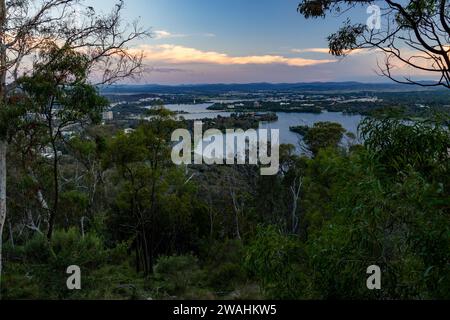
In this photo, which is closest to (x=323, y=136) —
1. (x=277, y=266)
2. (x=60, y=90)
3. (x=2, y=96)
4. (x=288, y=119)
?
(x=288, y=119)


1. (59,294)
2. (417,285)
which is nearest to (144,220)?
(59,294)

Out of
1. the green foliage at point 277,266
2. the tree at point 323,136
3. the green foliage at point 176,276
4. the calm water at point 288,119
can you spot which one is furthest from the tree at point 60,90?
the tree at point 323,136

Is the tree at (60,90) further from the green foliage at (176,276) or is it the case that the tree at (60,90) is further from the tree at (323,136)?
the tree at (323,136)

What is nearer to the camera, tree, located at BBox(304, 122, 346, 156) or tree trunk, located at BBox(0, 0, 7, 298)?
tree trunk, located at BBox(0, 0, 7, 298)

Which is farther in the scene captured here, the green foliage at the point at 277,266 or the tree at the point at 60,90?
the tree at the point at 60,90

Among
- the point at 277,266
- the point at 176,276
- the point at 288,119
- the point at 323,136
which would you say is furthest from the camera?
the point at 288,119

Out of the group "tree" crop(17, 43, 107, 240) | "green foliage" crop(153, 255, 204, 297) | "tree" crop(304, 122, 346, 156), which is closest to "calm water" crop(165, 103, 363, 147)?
"tree" crop(304, 122, 346, 156)

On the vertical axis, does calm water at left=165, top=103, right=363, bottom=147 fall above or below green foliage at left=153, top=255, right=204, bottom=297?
above

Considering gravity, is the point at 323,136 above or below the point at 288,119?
below

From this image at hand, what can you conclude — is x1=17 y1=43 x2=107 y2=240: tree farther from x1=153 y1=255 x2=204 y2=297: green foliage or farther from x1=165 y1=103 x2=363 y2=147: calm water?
x1=165 y1=103 x2=363 y2=147: calm water

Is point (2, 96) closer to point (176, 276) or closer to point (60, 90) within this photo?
point (60, 90)
